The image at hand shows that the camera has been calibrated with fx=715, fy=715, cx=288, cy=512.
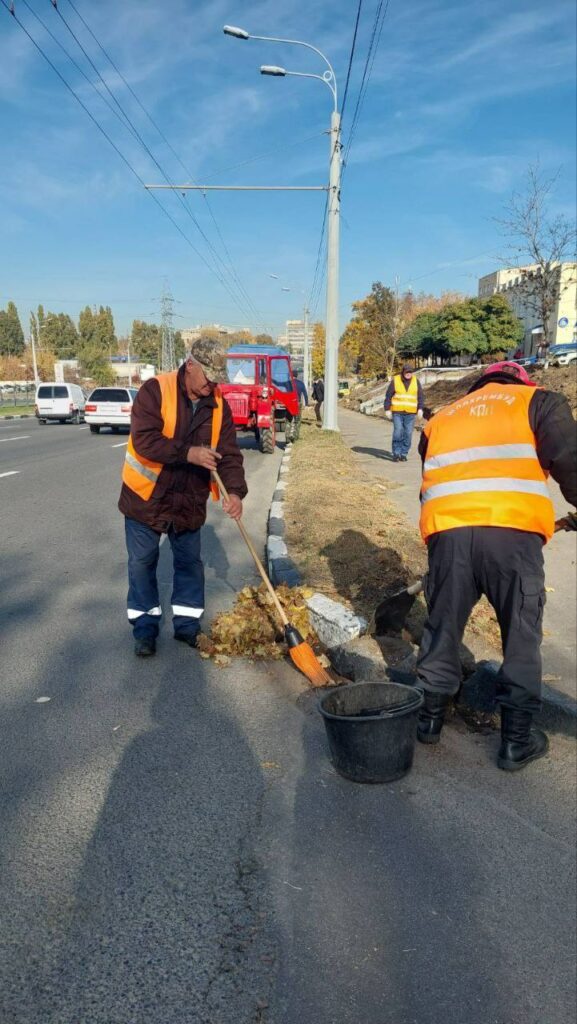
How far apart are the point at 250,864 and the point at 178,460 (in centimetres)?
227

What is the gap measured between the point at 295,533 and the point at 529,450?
13.7 ft

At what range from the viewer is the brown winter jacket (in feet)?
13.6

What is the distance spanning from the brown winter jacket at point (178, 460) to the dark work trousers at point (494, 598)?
159 centimetres

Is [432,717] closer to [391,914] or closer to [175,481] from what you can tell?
[391,914]

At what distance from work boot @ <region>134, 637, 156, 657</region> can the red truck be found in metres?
11.2

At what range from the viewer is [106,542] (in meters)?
7.37

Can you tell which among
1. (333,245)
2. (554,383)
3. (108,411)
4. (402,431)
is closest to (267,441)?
(402,431)

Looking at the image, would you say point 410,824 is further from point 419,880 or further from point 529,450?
point 529,450

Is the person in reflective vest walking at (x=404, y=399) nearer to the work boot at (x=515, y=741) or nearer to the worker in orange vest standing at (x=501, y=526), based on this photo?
the worker in orange vest standing at (x=501, y=526)

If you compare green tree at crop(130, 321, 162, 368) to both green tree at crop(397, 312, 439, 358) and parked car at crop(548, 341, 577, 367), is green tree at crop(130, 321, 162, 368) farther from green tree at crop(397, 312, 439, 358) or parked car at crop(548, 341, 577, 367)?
parked car at crop(548, 341, 577, 367)

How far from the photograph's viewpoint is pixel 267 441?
17094 mm

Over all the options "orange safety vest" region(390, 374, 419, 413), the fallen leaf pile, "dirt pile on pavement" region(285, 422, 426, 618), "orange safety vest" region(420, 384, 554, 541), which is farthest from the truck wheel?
"orange safety vest" region(420, 384, 554, 541)

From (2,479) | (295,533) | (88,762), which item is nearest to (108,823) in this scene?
(88,762)

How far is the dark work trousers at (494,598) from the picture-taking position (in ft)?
10.4
